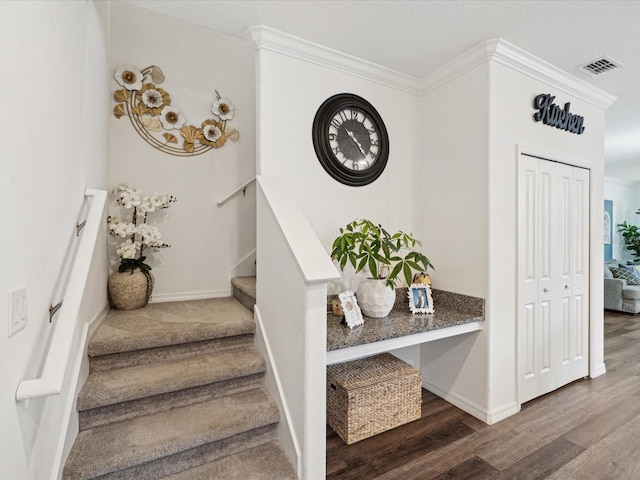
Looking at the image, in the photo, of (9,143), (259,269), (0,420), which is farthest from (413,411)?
(9,143)

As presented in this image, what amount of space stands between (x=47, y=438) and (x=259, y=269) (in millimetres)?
1222

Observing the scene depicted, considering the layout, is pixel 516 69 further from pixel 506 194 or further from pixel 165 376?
pixel 165 376

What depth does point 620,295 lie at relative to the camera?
18.3 feet

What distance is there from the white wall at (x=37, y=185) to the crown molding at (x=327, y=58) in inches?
39.1

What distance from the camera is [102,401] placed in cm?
158

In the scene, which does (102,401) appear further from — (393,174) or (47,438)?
(393,174)

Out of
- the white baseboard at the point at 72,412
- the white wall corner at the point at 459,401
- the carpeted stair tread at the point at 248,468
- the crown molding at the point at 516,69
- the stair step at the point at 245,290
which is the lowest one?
the white wall corner at the point at 459,401

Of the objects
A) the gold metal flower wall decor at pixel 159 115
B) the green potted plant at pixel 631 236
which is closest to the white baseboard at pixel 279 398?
the gold metal flower wall decor at pixel 159 115

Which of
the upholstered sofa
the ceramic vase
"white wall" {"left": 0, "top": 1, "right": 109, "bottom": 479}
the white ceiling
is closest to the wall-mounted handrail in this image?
the ceramic vase

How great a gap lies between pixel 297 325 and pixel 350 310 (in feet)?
2.14

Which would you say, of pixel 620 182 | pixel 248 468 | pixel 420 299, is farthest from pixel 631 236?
pixel 248 468

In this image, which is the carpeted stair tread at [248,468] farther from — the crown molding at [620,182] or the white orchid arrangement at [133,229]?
the crown molding at [620,182]

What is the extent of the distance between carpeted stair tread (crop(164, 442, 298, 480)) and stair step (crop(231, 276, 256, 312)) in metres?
0.96

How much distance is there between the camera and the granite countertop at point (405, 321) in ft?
6.31
